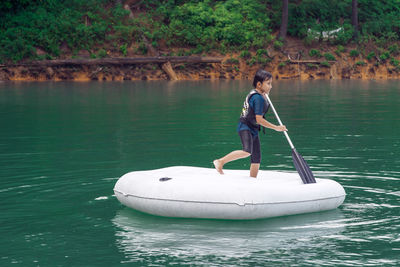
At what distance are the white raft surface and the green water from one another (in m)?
0.12

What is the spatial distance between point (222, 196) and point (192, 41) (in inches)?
1414

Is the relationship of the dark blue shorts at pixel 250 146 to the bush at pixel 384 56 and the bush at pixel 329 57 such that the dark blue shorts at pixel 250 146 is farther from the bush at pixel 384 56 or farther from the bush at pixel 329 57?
the bush at pixel 384 56

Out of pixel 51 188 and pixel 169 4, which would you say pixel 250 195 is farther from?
pixel 169 4

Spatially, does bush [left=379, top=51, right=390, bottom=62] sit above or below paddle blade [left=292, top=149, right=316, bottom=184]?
above

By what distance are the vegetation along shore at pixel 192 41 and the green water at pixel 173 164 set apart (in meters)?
18.5

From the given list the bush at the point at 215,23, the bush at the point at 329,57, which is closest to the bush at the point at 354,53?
the bush at the point at 329,57

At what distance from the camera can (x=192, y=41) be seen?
43.2 m

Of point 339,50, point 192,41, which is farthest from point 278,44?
point 192,41

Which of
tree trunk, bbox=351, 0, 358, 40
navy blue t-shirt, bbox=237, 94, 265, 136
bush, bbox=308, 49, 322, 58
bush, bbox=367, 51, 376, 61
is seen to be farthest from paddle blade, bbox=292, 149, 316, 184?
tree trunk, bbox=351, 0, 358, 40

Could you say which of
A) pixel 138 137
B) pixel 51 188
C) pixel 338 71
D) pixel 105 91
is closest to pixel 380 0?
pixel 338 71

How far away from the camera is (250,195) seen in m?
7.82

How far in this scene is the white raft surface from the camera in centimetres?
782

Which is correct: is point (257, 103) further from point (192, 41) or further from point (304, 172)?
point (192, 41)

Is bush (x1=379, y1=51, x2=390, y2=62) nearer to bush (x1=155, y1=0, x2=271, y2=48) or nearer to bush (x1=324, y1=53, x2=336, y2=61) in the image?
bush (x1=324, y1=53, x2=336, y2=61)
